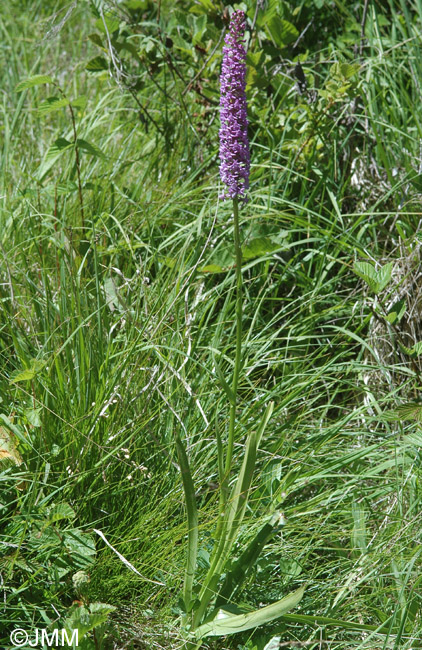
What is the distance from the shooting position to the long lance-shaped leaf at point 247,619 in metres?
1.41

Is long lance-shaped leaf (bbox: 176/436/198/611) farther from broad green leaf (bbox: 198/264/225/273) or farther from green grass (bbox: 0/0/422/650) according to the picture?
broad green leaf (bbox: 198/264/225/273)

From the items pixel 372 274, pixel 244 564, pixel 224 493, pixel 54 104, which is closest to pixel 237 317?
pixel 224 493

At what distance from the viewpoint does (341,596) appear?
1.63m

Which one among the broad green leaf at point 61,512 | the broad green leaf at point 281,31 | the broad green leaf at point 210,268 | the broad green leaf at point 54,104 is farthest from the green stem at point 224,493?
the broad green leaf at point 281,31

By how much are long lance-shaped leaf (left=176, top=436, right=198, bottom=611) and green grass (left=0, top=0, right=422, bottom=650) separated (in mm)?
69

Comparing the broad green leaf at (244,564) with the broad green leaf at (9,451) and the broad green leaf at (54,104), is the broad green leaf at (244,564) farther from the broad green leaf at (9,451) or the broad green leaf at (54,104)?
the broad green leaf at (54,104)

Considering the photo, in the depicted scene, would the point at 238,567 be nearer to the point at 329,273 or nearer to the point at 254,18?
the point at 329,273

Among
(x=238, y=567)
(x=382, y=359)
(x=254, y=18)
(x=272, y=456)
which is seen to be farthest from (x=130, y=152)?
(x=238, y=567)

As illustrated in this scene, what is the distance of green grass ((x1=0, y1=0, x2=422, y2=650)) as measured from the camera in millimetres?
1636

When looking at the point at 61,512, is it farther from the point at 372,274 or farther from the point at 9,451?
the point at 372,274

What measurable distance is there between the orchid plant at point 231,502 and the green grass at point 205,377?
7 cm

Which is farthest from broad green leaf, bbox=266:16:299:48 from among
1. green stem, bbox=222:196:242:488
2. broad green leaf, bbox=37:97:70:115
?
green stem, bbox=222:196:242:488

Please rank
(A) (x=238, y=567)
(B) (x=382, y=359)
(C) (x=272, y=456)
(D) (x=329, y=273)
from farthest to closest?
1. (D) (x=329, y=273)
2. (B) (x=382, y=359)
3. (C) (x=272, y=456)
4. (A) (x=238, y=567)

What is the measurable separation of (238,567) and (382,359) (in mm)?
1064
